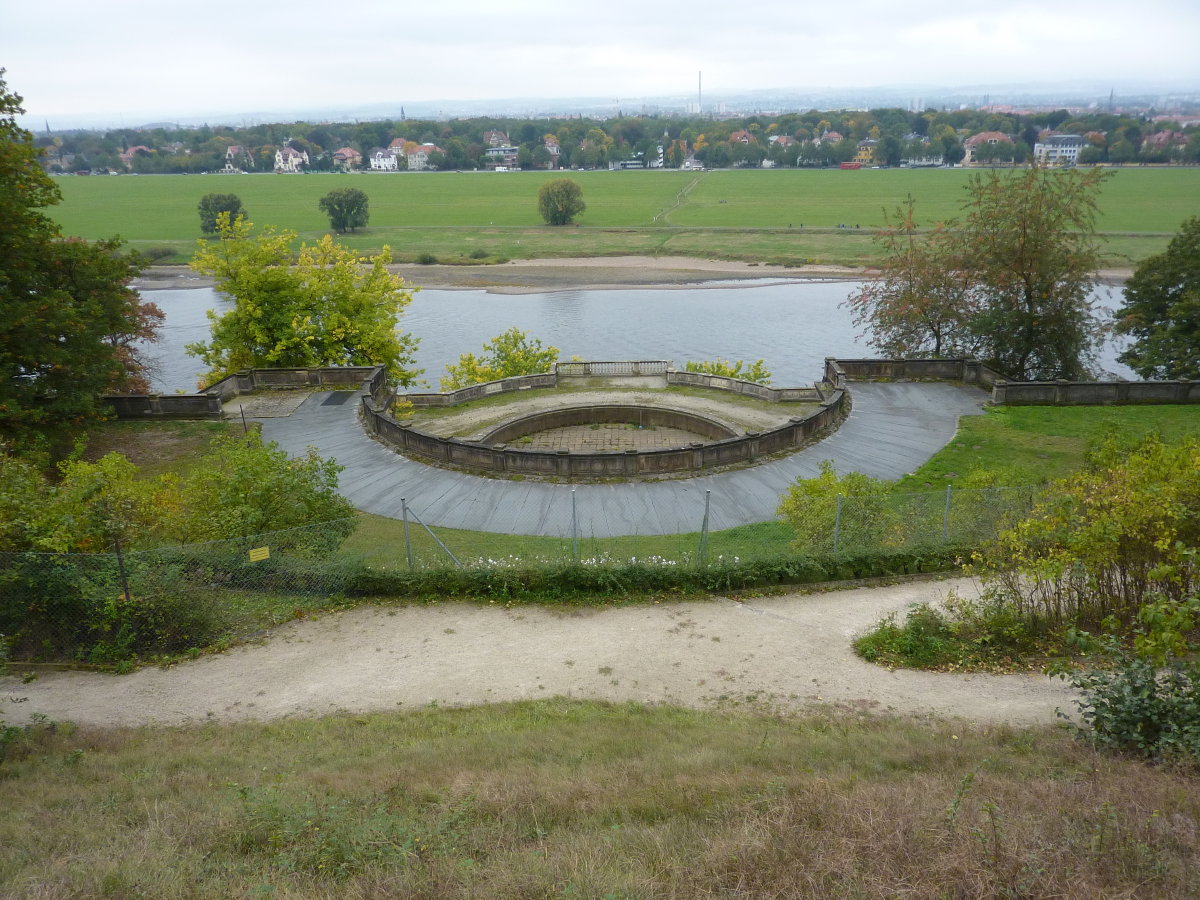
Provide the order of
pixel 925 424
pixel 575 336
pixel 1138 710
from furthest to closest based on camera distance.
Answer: pixel 575 336, pixel 925 424, pixel 1138 710

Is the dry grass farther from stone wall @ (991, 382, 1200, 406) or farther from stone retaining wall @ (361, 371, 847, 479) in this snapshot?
stone wall @ (991, 382, 1200, 406)

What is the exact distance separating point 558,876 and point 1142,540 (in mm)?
10570

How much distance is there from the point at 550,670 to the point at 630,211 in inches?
4970

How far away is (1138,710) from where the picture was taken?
9.98 meters

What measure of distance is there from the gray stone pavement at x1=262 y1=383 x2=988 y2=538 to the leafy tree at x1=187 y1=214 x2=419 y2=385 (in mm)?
5615

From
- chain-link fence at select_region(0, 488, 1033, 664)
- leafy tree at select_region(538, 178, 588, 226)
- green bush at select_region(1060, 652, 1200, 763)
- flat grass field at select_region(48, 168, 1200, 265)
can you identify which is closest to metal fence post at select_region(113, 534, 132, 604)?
chain-link fence at select_region(0, 488, 1033, 664)

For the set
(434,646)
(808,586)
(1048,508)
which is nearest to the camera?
(1048,508)

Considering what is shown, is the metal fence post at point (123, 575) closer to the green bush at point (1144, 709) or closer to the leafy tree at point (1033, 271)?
the green bush at point (1144, 709)

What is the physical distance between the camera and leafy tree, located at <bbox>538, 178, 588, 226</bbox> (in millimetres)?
119562

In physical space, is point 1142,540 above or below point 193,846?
above

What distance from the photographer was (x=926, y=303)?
38938 millimetres

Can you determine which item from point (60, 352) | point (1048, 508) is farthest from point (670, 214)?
point (1048, 508)

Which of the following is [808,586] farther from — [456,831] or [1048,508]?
[456,831]

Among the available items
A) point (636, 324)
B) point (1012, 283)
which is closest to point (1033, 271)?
Result: point (1012, 283)
